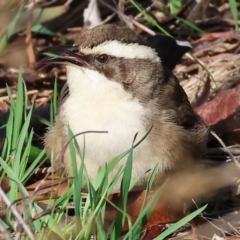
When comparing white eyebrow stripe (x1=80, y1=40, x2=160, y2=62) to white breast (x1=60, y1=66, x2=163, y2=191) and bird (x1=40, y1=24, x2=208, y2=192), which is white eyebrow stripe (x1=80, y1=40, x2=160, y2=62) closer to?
Result: bird (x1=40, y1=24, x2=208, y2=192)

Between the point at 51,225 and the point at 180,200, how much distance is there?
1178mm

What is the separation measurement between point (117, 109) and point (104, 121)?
11 centimetres

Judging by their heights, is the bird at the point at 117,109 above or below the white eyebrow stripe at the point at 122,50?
below

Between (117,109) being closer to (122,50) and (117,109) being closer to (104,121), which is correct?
(104,121)

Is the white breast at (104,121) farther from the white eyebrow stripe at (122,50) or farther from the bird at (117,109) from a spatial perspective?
the white eyebrow stripe at (122,50)

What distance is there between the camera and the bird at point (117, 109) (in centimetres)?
430

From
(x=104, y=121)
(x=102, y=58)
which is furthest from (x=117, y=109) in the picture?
(x=102, y=58)

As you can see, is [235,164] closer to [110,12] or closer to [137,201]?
[137,201]

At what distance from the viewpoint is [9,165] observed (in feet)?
13.4

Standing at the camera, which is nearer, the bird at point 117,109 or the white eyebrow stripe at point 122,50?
the bird at point 117,109

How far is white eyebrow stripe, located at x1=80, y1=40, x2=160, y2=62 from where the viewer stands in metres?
4.40

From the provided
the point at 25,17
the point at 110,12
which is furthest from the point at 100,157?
the point at 110,12

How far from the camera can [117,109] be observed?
432cm

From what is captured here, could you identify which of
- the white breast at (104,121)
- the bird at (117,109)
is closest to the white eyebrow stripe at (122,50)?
the bird at (117,109)
